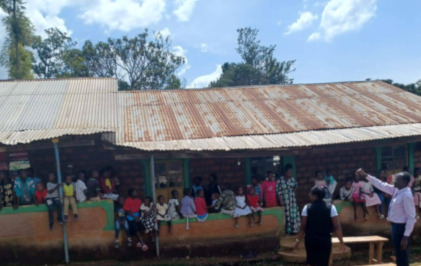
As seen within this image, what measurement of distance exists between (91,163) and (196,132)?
2478 mm

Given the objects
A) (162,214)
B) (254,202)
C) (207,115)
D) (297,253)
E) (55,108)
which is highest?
(55,108)

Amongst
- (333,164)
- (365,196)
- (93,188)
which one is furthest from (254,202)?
(93,188)

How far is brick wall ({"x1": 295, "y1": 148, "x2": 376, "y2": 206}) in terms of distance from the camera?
9.02 m

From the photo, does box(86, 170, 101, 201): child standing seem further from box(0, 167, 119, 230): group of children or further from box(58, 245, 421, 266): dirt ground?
box(58, 245, 421, 266): dirt ground

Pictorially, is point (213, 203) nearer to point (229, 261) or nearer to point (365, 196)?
point (229, 261)

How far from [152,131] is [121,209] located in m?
1.83

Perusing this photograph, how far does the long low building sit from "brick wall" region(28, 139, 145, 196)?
0.07ft

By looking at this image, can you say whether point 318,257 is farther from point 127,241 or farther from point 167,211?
point 127,241

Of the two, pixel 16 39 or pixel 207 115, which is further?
pixel 16 39

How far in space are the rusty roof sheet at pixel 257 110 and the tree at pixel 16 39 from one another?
15555 mm

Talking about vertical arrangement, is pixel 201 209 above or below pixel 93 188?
below

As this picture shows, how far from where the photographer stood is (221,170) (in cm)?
873

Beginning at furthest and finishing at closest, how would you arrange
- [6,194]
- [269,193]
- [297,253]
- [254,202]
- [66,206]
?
[269,193] → [254,202] → [6,194] → [297,253] → [66,206]

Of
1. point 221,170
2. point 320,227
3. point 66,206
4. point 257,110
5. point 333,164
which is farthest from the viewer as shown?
point 257,110
